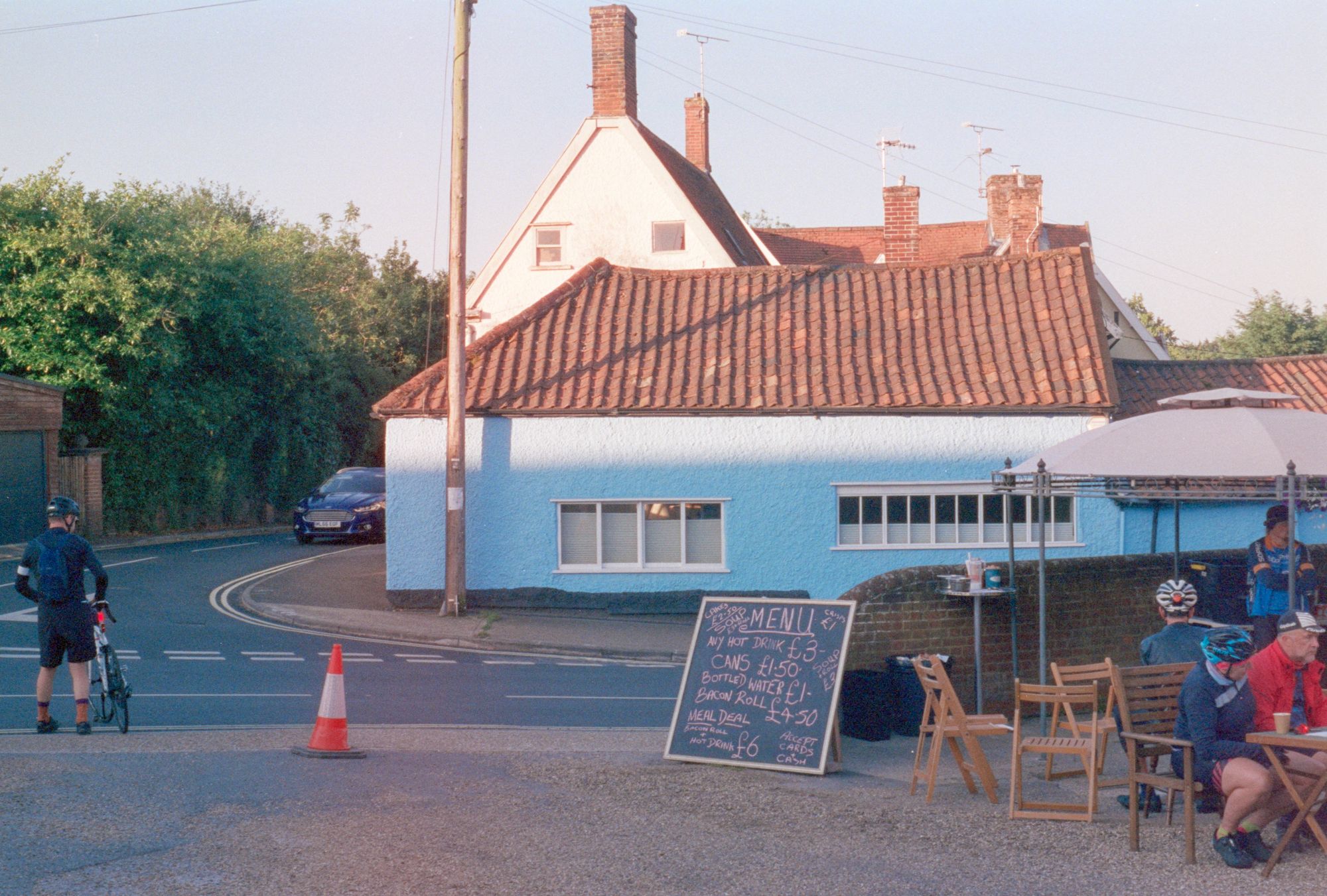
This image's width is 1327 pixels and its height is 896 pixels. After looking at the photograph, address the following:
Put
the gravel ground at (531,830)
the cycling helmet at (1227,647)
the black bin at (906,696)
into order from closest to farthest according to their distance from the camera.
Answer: the gravel ground at (531,830) → the cycling helmet at (1227,647) → the black bin at (906,696)

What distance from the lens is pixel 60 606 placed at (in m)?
10.5

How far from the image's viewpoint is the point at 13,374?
105 ft

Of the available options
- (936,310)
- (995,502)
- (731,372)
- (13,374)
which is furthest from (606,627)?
(13,374)

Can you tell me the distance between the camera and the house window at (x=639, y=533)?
2044 cm

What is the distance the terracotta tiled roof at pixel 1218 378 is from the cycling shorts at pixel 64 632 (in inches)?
610

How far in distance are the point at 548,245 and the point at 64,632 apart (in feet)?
71.9

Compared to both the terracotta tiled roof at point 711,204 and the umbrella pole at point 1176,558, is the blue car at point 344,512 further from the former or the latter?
the umbrella pole at point 1176,558

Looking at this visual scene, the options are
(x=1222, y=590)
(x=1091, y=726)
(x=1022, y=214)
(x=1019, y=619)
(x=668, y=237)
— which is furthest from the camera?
(x=1022, y=214)

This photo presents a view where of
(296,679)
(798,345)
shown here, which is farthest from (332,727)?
(798,345)

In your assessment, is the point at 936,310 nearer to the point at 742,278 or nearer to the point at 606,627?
the point at 742,278

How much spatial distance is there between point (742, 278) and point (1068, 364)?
566 cm

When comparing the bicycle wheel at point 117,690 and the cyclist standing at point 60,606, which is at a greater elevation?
the cyclist standing at point 60,606

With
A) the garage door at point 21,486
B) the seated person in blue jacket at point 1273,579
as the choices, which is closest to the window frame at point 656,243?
the garage door at point 21,486

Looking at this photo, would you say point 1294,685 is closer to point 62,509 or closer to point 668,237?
point 62,509
